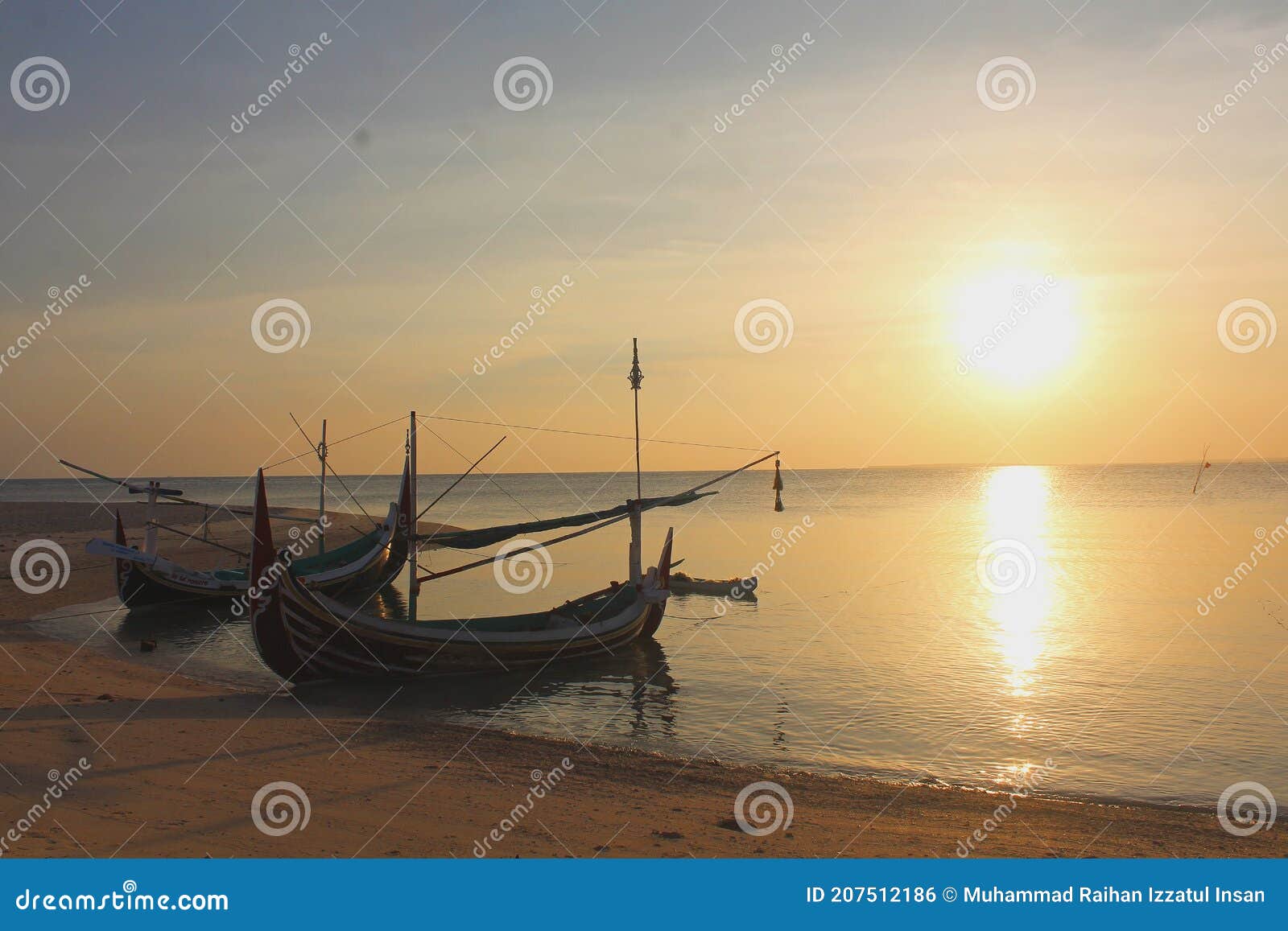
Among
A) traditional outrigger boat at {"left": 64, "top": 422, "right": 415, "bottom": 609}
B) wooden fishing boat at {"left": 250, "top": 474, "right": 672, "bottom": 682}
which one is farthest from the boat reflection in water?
traditional outrigger boat at {"left": 64, "top": 422, "right": 415, "bottom": 609}

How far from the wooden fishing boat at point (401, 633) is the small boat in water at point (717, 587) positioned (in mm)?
8662

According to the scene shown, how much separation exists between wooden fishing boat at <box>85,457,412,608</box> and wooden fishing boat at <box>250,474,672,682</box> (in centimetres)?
334

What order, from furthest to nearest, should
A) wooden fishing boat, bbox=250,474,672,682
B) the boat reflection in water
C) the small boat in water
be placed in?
1. the small boat in water
2. wooden fishing boat, bbox=250,474,672,682
3. the boat reflection in water

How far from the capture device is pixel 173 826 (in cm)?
755

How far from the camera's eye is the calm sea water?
517 inches

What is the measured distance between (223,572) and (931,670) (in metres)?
20.3

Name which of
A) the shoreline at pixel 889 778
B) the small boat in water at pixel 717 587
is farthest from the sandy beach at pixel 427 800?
the small boat in water at pixel 717 587

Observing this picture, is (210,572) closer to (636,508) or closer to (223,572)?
(223,572)

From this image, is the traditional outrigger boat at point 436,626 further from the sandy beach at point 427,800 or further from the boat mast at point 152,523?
the boat mast at point 152,523

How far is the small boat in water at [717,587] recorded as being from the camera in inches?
1168

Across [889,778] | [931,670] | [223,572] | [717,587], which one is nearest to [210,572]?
[223,572]

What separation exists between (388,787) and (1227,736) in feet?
42.5

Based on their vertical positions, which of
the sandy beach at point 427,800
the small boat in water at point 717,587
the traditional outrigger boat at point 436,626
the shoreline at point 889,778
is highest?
the small boat in water at point 717,587

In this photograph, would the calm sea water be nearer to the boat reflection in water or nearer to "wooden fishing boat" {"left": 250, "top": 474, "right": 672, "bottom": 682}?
the boat reflection in water
